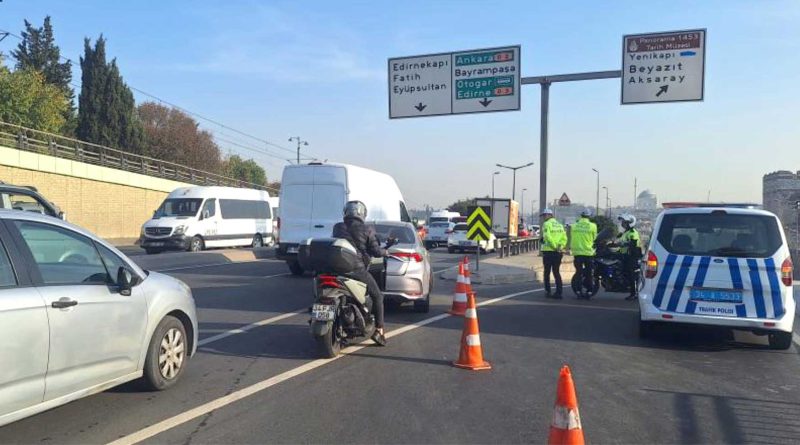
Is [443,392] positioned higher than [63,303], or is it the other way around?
[63,303]

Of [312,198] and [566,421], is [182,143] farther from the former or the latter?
[566,421]

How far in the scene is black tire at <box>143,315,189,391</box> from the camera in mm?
5551

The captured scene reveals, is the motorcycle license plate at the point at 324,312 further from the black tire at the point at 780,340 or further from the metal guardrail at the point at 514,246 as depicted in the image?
the metal guardrail at the point at 514,246

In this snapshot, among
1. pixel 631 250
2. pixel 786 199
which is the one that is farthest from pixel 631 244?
pixel 786 199

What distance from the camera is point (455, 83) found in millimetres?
20250

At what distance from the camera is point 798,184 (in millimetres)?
27641

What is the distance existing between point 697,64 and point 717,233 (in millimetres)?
11397

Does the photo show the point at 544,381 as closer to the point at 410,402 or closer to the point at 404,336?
the point at 410,402

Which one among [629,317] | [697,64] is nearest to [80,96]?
[697,64]

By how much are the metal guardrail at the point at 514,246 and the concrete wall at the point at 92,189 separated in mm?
22296

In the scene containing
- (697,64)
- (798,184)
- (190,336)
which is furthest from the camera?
(798,184)

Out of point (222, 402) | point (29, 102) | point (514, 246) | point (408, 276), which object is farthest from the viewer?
point (29, 102)

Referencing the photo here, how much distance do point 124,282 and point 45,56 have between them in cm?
7415

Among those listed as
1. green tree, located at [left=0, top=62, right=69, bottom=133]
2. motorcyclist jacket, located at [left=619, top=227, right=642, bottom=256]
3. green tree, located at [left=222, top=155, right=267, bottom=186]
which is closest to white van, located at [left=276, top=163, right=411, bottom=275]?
motorcyclist jacket, located at [left=619, top=227, right=642, bottom=256]
